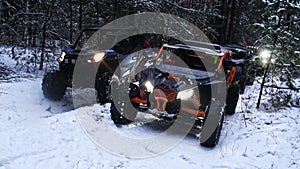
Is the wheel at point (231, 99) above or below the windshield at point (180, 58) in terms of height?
below

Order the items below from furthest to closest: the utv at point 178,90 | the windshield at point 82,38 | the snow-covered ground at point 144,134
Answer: the windshield at point 82,38
the utv at point 178,90
the snow-covered ground at point 144,134

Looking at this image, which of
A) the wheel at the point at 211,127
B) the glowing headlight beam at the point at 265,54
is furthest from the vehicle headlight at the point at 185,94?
the glowing headlight beam at the point at 265,54

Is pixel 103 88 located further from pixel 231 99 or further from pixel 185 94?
pixel 231 99

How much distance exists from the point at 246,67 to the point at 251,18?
10907 mm

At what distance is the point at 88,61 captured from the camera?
8086mm

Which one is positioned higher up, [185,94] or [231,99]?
[185,94]

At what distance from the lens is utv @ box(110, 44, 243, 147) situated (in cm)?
564

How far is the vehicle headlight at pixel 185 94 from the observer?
5723mm

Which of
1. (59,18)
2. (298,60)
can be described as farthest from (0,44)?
(298,60)

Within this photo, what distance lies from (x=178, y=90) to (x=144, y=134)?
121 centimetres

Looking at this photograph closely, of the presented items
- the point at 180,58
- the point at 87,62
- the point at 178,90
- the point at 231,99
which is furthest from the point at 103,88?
the point at 231,99

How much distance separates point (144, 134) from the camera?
19.5 feet

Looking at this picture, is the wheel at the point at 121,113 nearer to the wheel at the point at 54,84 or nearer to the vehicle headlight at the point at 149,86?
the vehicle headlight at the point at 149,86

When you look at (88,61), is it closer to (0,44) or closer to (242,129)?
(242,129)
